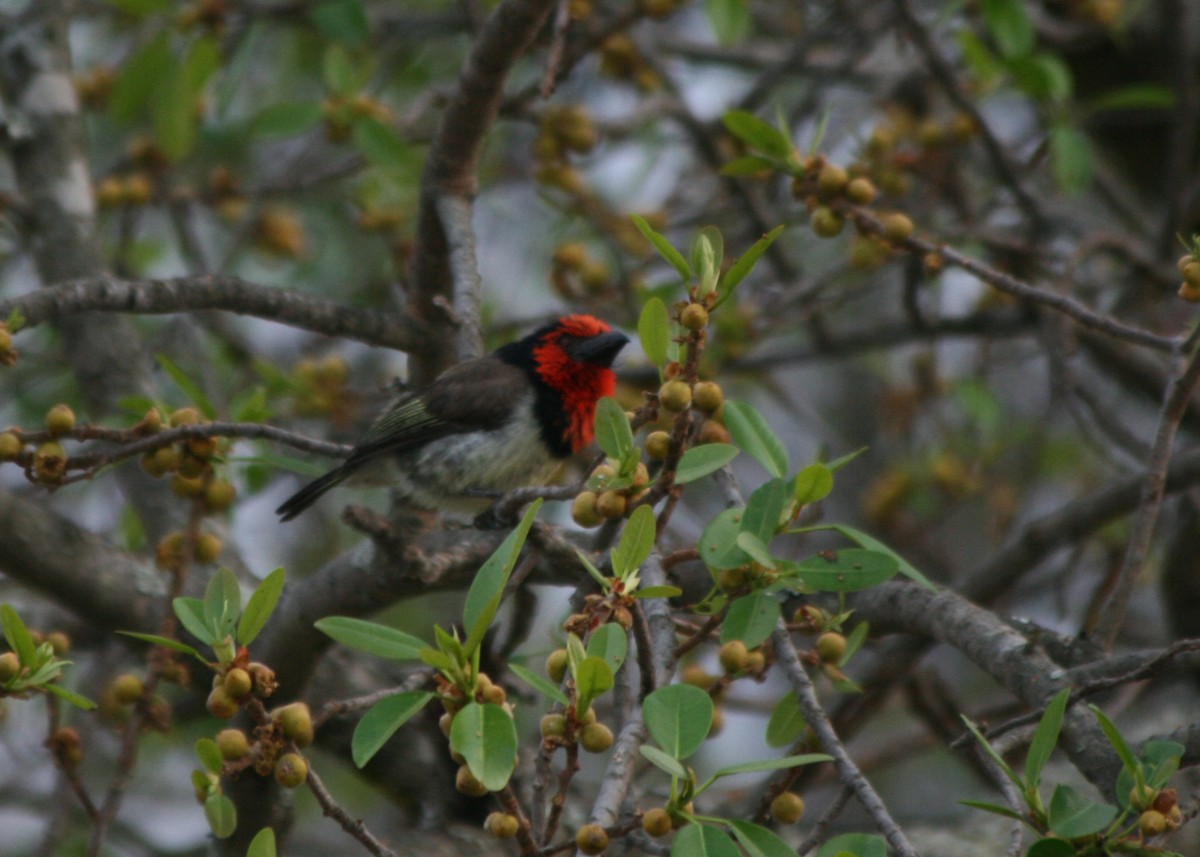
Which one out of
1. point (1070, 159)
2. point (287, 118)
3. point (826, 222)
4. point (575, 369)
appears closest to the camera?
point (826, 222)

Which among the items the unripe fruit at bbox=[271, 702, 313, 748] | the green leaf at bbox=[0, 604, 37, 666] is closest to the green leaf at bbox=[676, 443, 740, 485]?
the unripe fruit at bbox=[271, 702, 313, 748]

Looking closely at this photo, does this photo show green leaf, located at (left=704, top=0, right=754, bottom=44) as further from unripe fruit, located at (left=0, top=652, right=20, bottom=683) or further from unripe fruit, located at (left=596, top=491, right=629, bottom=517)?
unripe fruit, located at (left=0, top=652, right=20, bottom=683)

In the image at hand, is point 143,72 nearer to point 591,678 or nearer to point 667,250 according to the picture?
point 667,250

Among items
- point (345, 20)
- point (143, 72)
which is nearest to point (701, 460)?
point (345, 20)

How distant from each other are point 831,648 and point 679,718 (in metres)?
0.64

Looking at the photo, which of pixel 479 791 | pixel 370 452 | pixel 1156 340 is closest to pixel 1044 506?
pixel 370 452

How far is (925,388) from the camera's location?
545 cm

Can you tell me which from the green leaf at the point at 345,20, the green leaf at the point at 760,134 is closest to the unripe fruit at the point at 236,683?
the green leaf at the point at 760,134

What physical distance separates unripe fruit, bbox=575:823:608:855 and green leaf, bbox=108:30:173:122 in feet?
12.0

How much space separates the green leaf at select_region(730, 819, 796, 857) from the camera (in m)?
1.77

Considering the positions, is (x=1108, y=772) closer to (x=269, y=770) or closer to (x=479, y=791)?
(x=479, y=791)

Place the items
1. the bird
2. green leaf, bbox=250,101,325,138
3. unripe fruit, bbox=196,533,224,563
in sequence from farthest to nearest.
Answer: the bird < green leaf, bbox=250,101,325,138 < unripe fruit, bbox=196,533,224,563

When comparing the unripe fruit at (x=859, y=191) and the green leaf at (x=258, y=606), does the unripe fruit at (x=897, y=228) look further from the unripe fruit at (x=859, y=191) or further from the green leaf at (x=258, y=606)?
the green leaf at (x=258, y=606)

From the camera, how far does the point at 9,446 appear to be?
2504 millimetres
